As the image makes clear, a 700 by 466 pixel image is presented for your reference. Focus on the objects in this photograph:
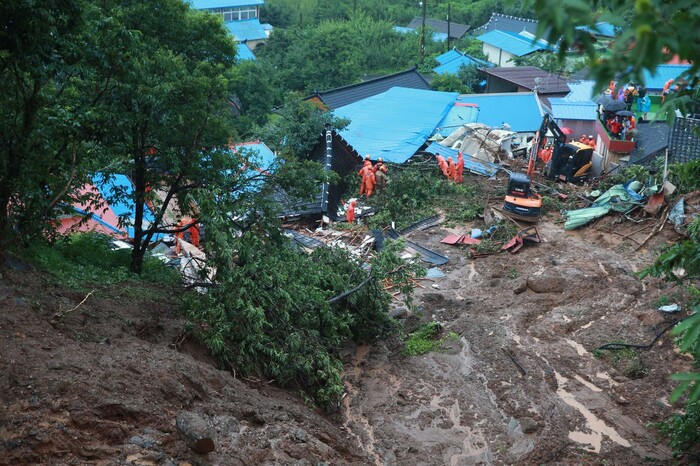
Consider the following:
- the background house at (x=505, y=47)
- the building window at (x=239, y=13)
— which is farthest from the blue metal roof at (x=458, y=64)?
the building window at (x=239, y=13)

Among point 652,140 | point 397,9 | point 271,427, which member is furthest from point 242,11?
point 271,427

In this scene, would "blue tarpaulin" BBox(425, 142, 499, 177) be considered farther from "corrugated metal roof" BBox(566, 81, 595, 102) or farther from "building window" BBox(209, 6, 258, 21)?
"building window" BBox(209, 6, 258, 21)

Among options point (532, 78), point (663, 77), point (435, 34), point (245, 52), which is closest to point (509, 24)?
point (435, 34)

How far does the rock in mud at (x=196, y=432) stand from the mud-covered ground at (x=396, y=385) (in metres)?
0.04

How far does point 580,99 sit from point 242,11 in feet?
99.9

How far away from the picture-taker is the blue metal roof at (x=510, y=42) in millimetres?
42219

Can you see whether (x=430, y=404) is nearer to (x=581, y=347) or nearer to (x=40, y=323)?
(x=581, y=347)

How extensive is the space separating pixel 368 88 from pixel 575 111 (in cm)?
1119

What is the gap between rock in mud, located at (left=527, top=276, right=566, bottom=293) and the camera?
1645 cm

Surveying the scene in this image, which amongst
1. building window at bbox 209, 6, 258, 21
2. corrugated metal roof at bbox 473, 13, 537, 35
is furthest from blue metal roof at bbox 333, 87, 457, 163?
building window at bbox 209, 6, 258, 21

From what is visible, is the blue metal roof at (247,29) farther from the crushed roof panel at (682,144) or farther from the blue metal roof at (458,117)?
the crushed roof panel at (682,144)

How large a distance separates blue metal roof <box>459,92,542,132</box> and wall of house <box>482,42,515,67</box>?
10992 millimetres

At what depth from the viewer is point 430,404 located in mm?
12133

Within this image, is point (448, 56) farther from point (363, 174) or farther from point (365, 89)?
point (363, 174)
